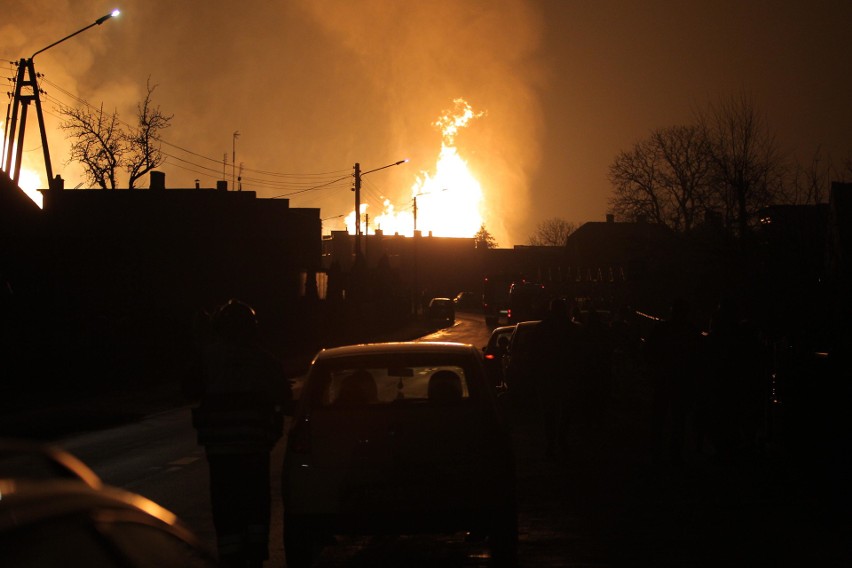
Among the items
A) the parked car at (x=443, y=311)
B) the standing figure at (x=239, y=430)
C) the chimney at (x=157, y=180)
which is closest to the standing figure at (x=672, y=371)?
the standing figure at (x=239, y=430)

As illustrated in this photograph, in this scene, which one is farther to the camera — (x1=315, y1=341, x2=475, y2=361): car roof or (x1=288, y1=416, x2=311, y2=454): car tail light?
(x1=315, y1=341, x2=475, y2=361): car roof

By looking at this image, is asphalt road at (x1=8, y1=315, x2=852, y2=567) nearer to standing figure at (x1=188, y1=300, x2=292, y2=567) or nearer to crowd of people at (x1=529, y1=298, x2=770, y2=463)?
crowd of people at (x1=529, y1=298, x2=770, y2=463)

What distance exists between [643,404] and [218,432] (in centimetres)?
1650

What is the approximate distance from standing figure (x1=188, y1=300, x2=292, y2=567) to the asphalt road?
1.31 m

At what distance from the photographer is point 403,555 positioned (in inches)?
334

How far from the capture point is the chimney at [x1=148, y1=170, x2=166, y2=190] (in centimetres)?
6800

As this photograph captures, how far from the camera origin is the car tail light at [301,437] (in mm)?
7605

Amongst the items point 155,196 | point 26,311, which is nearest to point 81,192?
point 155,196

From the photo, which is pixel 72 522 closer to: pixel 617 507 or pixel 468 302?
pixel 617 507

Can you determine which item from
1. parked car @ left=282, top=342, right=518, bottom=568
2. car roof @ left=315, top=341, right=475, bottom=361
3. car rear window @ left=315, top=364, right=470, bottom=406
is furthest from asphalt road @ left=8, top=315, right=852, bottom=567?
car roof @ left=315, top=341, right=475, bottom=361

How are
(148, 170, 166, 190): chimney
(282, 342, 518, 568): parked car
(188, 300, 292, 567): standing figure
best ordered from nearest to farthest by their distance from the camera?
1. (188, 300, 292, 567): standing figure
2. (282, 342, 518, 568): parked car
3. (148, 170, 166, 190): chimney

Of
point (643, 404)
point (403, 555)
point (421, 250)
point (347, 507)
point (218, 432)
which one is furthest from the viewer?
point (421, 250)

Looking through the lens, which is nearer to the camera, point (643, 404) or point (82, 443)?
point (82, 443)

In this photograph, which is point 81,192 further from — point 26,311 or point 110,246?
point 26,311
